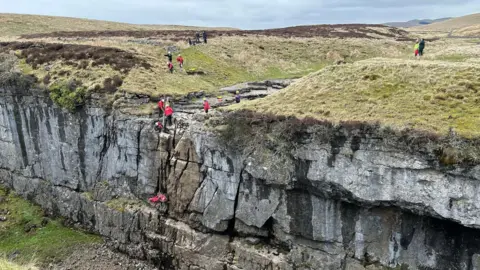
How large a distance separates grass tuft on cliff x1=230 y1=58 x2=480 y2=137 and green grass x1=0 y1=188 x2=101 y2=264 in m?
20.8

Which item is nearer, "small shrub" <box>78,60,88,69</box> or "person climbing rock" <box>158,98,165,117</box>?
"person climbing rock" <box>158,98,165,117</box>

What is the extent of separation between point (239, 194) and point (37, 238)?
2199 cm

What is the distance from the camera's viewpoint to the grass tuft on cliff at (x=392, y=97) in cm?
2330

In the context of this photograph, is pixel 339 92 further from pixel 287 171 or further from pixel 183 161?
pixel 183 161

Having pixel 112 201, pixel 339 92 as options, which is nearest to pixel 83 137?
pixel 112 201

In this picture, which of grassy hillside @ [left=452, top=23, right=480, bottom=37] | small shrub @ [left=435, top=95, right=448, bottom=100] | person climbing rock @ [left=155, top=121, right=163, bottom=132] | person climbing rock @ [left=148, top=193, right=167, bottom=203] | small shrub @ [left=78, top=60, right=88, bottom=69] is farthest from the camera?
grassy hillside @ [left=452, top=23, right=480, bottom=37]

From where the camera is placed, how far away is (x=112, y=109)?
36625 millimetres

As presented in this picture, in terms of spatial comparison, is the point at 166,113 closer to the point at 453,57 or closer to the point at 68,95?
the point at 68,95

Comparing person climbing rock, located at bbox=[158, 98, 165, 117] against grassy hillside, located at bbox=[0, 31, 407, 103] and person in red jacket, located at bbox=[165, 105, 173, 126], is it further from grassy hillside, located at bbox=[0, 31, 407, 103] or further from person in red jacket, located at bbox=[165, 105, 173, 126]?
grassy hillside, located at bbox=[0, 31, 407, 103]

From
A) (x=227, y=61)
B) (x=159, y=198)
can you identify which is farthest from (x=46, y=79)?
(x=227, y=61)

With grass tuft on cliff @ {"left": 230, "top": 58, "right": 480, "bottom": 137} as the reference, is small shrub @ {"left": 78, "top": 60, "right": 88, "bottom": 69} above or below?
above

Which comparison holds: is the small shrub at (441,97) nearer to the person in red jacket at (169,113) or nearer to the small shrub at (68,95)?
the person in red jacket at (169,113)

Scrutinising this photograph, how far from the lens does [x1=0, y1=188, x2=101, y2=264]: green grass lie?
115 ft

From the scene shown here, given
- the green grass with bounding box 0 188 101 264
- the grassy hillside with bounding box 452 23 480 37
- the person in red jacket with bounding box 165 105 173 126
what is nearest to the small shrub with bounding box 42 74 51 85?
the green grass with bounding box 0 188 101 264
